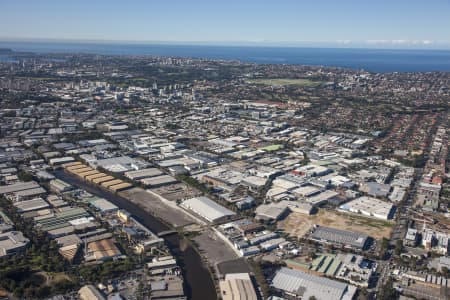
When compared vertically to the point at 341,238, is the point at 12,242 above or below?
below

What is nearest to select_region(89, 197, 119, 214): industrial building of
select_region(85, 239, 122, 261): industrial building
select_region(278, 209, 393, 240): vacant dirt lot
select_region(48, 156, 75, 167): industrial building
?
select_region(85, 239, 122, 261): industrial building

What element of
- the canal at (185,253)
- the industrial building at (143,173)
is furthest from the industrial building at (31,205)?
the industrial building at (143,173)

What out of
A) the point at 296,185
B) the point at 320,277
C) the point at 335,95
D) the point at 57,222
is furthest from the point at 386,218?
the point at 335,95

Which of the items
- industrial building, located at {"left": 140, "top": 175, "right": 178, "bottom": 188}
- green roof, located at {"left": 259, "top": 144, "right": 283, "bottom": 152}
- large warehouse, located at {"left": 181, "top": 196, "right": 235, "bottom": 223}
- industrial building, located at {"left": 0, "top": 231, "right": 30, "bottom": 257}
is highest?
green roof, located at {"left": 259, "top": 144, "right": 283, "bottom": 152}

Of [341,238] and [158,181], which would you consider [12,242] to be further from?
[341,238]

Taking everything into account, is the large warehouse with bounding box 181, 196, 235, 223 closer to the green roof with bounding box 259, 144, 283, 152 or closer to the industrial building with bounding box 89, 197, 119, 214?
the industrial building with bounding box 89, 197, 119, 214

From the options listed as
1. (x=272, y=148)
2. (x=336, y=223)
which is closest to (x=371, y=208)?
(x=336, y=223)
